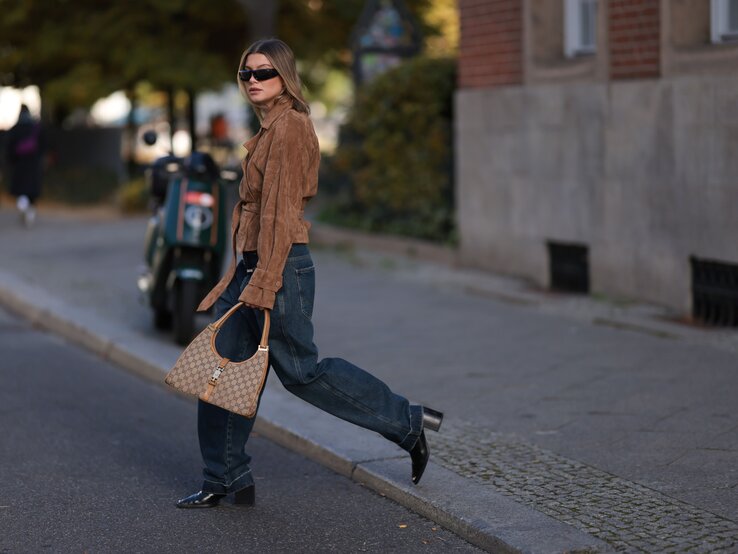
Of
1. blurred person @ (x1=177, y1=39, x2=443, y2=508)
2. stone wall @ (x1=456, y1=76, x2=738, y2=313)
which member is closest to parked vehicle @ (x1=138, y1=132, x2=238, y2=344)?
stone wall @ (x1=456, y1=76, x2=738, y2=313)

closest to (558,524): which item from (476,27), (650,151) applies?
(650,151)

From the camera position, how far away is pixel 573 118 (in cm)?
1105

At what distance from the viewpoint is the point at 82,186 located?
24.2 meters

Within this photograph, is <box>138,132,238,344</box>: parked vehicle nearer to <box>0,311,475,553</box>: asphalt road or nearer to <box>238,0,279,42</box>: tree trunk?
<box>0,311,475,553</box>: asphalt road

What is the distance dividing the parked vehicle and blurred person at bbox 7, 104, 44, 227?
31.2ft

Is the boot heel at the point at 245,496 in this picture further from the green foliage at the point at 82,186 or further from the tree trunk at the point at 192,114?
the green foliage at the point at 82,186

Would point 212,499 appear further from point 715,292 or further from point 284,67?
point 715,292

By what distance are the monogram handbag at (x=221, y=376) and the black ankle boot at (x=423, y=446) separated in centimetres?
79

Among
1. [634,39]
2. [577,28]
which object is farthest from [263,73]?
[577,28]

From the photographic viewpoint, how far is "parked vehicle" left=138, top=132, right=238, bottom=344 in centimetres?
905

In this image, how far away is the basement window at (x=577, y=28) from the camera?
11.5 meters

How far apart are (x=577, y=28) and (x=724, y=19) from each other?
6.69 feet

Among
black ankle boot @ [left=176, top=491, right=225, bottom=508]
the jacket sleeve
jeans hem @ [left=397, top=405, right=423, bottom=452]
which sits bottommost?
black ankle boot @ [left=176, top=491, right=225, bottom=508]

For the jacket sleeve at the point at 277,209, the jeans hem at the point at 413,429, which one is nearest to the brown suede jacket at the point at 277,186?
the jacket sleeve at the point at 277,209
